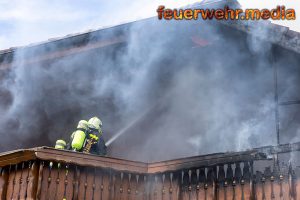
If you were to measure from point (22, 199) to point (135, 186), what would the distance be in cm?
186

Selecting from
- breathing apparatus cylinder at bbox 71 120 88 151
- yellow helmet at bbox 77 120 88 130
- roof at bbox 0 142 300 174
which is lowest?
roof at bbox 0 142 300 174

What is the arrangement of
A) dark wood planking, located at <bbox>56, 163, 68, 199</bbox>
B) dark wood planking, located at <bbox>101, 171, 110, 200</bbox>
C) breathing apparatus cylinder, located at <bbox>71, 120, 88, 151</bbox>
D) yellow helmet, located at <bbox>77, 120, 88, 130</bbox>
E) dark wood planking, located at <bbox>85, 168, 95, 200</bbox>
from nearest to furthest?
dark wood planking, located at <bbox>56, 163, 68, 199</bbox>, dark wood planking, located at <bbox>85, 168, 95, 200</bbox>, dark wood planking, located at <bbox>101, 171, 110, 200</bbox>, breathing apparatus cylinder, located at <bbox>71, 120, 88, 151</bbox>, yellow helmet, located at <bbox>77, 120, 88, 130</bbox>

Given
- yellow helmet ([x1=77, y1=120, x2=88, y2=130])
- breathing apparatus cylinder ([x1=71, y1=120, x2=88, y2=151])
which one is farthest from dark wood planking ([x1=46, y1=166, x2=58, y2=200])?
yellow helmet ([x1=77, y1=120, x2=88, y2=130])

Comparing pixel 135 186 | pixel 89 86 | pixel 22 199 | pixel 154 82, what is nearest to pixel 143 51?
pixel 154 82

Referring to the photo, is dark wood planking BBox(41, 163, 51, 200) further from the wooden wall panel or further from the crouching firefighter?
the crouching firefighter

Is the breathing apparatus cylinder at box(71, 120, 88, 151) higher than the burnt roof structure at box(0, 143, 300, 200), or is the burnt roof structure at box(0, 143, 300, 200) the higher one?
the breathing apparatus cylinder at box(71, 120, 88, 151)

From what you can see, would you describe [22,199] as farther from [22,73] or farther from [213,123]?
[22,73]

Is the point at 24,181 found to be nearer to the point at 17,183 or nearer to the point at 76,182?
→ the point at 17,183

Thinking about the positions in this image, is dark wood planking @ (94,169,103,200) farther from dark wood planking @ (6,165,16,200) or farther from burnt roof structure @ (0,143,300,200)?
dark wood planking @ (6,165,16,200)

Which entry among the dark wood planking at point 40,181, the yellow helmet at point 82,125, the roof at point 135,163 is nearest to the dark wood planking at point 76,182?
the roof at point 135,163

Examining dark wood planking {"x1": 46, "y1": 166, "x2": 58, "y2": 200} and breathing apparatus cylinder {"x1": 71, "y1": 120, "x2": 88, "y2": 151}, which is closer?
dark wood planking {"x1": 46, "y1": 166, "x2": 58, "y2": 200}

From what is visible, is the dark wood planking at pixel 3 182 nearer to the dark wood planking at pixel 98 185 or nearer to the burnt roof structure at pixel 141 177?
the burnt roof structure at pixel 141 177

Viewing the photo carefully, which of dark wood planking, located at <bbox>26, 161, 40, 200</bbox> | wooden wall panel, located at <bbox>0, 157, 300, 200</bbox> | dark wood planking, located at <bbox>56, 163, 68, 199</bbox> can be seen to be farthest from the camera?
dark wood planking, located at <bbox>56, 163, 68, 199</bbox>

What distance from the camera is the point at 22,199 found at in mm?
8328
